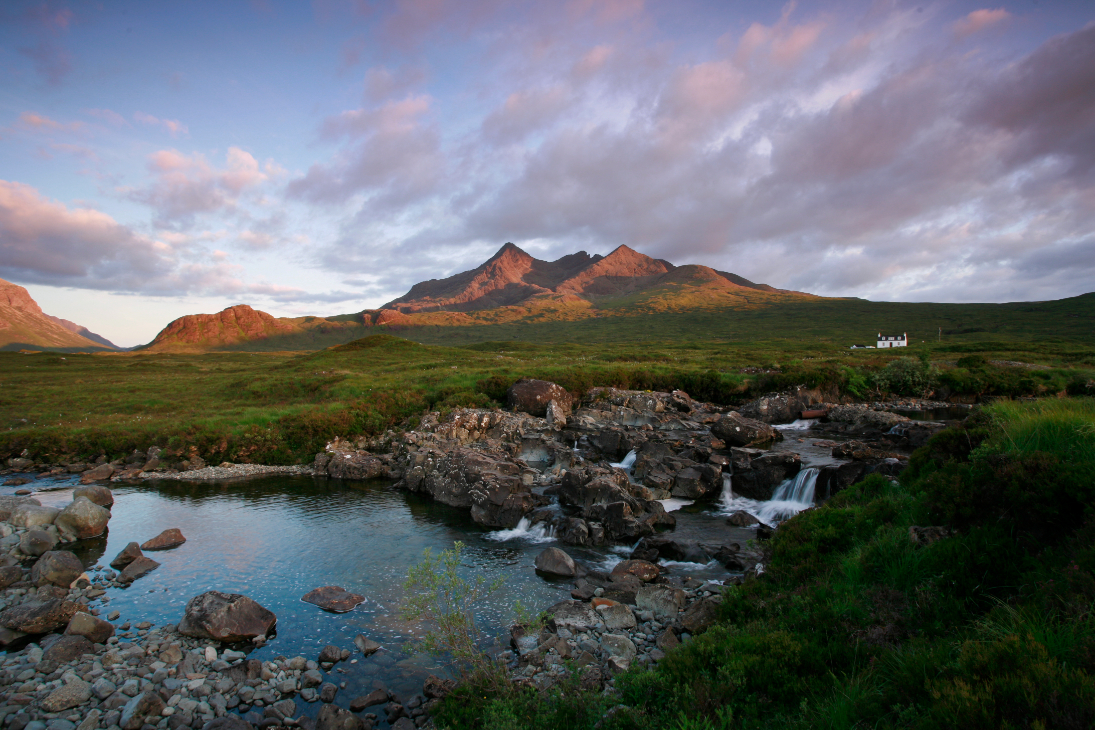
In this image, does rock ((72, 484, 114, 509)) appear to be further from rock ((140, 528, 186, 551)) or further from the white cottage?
the white cottage

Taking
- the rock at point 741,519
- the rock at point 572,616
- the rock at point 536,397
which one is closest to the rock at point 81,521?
the rock at point 572,616

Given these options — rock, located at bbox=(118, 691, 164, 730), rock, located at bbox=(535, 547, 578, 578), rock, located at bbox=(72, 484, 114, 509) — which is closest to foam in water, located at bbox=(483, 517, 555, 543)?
rock, located at bbox=(535, 547, 578, 578)

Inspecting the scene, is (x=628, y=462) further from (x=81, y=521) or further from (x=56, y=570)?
(x=81, y=521)

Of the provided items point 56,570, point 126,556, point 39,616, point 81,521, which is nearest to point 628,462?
point 126,556

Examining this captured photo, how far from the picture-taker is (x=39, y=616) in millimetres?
13500

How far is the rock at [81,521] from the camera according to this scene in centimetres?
2028

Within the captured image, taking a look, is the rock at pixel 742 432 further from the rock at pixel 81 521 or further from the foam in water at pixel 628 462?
the rock at pixel 81 521

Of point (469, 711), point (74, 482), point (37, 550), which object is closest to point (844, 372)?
point (469, 711)

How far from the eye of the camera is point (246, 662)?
480 inches

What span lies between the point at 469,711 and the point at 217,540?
58.1 ft

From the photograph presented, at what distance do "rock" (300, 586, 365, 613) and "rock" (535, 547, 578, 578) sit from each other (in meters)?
6.46

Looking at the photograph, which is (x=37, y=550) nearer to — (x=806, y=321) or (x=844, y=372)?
(x=844, y=372)

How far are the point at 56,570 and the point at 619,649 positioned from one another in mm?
19478

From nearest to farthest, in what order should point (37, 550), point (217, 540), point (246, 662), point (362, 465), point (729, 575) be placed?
1. point (246, 662)
2. point (729, 575)
3. point (37, 550)
4. point (217, 540)
5. point (362, 465)
